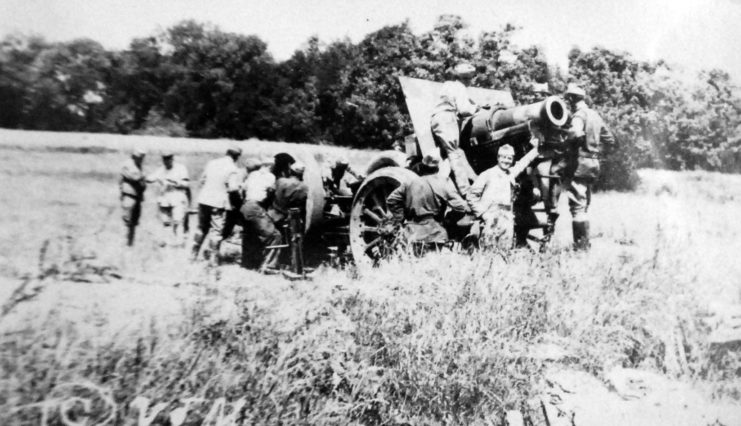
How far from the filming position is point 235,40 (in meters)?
5.77

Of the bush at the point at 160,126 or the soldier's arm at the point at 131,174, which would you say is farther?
→ the bush at the point at 160,126

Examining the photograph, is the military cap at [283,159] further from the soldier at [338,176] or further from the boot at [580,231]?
the boot at [580,231]

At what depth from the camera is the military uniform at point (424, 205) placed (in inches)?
211

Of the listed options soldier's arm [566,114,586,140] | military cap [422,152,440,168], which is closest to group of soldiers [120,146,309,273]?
military cap [422,152,440,168]

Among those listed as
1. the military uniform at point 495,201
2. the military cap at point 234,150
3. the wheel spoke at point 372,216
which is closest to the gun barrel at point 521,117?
the military uniform at point 495,201

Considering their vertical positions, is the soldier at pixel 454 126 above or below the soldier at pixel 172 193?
above

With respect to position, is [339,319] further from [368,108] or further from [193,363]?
[368,108]

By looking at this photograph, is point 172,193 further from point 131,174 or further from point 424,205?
point 424,205

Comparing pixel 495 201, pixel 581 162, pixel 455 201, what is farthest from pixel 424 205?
pixel 581 162

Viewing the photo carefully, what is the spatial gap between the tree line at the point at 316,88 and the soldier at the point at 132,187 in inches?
21.5

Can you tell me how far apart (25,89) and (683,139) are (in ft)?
51.6

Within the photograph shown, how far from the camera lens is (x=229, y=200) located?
720 centimetres

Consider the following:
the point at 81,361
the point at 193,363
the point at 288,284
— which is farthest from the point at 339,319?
the point at 81,361

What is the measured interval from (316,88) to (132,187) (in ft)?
28.9
